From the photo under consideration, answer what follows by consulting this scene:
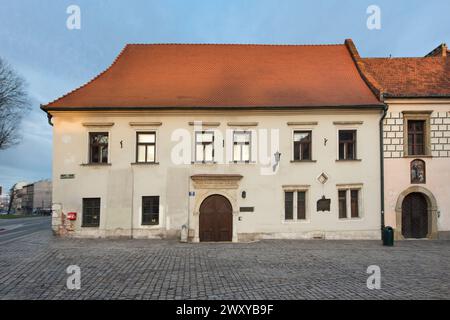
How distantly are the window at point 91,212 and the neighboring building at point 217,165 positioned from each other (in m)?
0.05

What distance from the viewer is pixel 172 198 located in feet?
57.6

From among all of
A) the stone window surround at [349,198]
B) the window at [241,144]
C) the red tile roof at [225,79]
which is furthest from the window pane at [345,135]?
the window at [241,144]

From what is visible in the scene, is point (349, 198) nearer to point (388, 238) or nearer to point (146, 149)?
point (388, 238)

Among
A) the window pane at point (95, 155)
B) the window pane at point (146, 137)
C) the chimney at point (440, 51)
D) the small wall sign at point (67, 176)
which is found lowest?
the small wall sign at point (67, 176)

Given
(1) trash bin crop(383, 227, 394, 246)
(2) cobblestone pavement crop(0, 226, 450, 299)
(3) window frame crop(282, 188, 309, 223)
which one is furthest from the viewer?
(3) window frame crop(282, 188, 309, 223)

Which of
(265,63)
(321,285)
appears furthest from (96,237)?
(265,63)

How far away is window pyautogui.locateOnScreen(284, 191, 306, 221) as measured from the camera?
58.3ft

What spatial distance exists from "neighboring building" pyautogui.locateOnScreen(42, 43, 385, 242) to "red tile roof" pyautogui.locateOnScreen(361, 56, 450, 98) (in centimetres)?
192

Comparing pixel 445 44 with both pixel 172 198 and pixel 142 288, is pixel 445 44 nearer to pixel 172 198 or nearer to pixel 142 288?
pixel 172 198

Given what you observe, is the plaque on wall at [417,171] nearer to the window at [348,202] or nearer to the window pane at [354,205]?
the window at [348,202]

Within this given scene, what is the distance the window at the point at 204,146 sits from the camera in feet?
58.7

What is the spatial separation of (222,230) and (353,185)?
23.9ft

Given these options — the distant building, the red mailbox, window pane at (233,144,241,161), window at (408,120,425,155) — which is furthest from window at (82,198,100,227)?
the distant building

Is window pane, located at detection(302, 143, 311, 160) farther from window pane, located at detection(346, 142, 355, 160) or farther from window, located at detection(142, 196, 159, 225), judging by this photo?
window, located at detection(142, 196, 159, 225)
